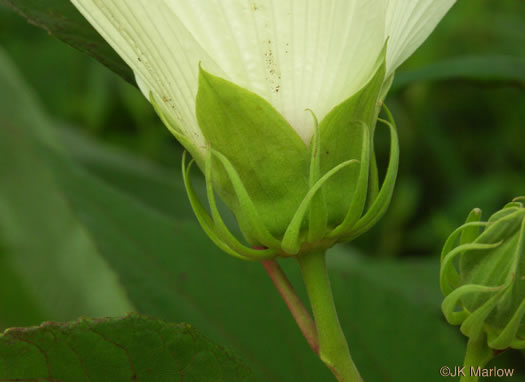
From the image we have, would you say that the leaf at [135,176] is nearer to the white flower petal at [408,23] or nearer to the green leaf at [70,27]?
the green leaf at [70,27]

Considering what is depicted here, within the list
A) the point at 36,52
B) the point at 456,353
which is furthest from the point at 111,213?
the point at 36,52

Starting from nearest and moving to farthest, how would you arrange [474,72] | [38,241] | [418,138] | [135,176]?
[474,72], [38,241], [135,176], [418,138]

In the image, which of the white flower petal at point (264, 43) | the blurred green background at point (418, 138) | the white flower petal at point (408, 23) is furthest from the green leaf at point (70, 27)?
the blurred green background at point (418, 138)

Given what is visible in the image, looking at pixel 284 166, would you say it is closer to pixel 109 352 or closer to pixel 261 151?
pixel 261 151

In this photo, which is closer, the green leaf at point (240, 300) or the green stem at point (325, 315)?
the green stem at point (325, 315)

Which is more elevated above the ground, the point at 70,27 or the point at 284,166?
the point at 70,27

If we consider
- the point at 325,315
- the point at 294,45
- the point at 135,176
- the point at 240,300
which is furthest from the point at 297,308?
the point at 135,176

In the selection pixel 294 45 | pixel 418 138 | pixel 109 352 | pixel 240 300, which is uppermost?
pixel 294 45
